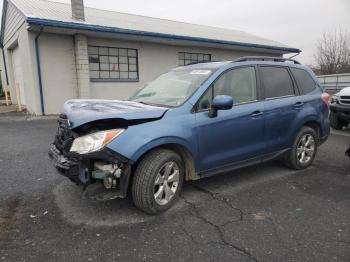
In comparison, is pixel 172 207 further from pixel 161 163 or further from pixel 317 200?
pixel 317 200

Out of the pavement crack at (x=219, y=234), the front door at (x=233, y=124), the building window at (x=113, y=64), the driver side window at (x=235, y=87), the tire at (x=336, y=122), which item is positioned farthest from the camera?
the building window at (x=113, y=64)

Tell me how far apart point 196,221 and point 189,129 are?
1.07 metres

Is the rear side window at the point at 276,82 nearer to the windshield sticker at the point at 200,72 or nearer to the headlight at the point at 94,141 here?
the windshield sticker at the point at 200,72

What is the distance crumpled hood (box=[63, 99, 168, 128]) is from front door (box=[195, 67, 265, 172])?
0.62 m

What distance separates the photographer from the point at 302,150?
5.27 meters

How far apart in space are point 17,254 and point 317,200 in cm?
354

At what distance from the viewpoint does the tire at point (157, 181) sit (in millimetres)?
3377

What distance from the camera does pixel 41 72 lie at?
1151 centimetres

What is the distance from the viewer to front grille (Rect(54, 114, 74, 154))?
3.36m

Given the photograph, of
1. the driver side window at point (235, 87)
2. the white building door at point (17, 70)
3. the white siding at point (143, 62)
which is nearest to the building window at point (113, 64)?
the white siding at point (143, 62)

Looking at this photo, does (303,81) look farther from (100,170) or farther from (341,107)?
(341,107)

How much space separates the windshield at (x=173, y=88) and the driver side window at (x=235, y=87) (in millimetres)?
185

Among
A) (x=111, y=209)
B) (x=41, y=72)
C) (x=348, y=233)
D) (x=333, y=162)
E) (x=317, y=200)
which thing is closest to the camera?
(x=348, y=233)

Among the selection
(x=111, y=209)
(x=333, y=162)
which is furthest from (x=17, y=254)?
(x=333, y=162)
